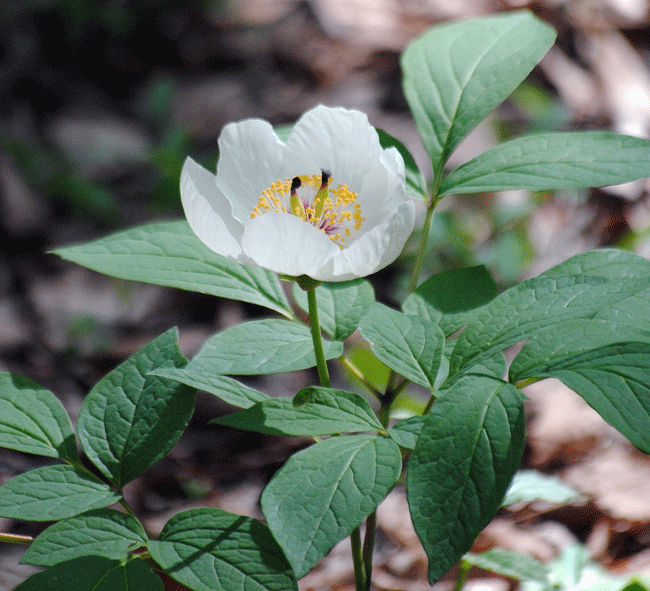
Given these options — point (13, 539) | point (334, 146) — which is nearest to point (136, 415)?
point (13, 539)

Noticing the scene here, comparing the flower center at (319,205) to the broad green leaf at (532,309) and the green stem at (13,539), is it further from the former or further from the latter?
the green stem at (13,539)

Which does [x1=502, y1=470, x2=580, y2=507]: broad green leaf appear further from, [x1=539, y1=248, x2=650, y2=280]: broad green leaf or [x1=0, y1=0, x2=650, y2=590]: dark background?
[x1=539, y1=248, x2=650, y2=280]: broad green leaf

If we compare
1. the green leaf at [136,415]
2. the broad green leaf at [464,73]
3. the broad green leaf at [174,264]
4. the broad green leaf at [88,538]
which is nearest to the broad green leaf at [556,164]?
the broad green leaf at [464,73]

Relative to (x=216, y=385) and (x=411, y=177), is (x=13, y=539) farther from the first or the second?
(x=411, y=177)

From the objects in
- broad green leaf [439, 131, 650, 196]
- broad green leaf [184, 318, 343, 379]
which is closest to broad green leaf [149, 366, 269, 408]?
broad green leaf [184, 318, 343, 379]

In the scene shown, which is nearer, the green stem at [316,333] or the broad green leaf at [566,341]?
the broad green leaf at [566,341]
